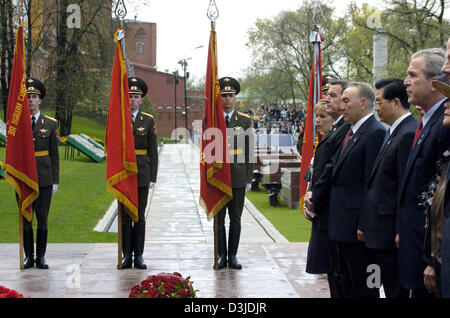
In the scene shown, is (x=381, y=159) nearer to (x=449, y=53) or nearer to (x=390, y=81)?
(x=390, y=81)

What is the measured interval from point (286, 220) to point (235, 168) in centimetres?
552

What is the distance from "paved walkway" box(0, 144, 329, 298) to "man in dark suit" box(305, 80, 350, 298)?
1.22 meters

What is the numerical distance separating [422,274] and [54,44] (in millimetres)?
33039

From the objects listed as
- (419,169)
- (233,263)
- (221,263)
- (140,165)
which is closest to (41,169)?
(140,165)

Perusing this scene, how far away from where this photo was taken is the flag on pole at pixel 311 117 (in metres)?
9.18

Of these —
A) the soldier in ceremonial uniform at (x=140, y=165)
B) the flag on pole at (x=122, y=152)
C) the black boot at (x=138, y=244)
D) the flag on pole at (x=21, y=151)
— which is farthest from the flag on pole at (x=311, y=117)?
the flag on pole at (x=21, y=151)

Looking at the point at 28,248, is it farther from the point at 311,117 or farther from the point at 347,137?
the point at 347,137

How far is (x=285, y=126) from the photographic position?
47938 millimetres

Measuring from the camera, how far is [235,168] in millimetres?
8531


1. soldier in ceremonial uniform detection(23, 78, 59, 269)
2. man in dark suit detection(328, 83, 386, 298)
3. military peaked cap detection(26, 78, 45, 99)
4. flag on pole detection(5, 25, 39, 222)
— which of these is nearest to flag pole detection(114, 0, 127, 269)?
soldier in ceremonial uniform detection(23, 78, 59, 269)

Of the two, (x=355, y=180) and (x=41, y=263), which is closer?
(x=355, y=180)

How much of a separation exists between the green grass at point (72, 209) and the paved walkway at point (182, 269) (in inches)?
35.4

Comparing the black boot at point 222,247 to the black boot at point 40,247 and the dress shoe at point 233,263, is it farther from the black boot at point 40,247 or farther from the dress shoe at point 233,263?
the black boot at point 40,247
